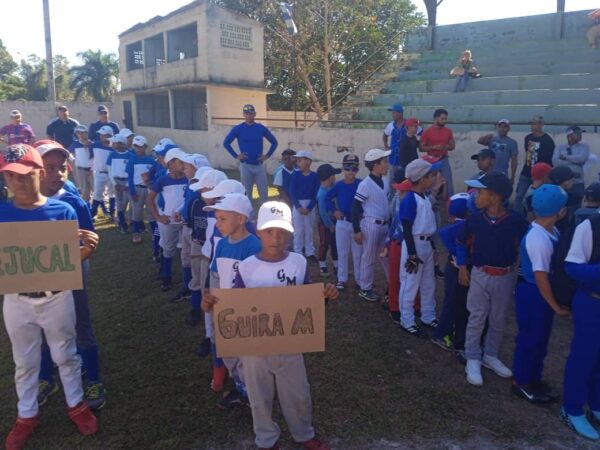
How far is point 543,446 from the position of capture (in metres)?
3.36

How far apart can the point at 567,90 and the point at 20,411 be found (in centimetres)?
1310

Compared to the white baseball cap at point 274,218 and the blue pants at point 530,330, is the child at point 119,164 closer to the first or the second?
the white baseball cap at point 274,218

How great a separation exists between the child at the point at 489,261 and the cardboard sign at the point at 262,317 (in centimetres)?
170

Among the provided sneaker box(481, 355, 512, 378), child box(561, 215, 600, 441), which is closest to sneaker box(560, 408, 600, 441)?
child box(561, 215, 600, 441)

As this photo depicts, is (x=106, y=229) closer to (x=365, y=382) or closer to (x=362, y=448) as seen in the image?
(x=365, y=382)

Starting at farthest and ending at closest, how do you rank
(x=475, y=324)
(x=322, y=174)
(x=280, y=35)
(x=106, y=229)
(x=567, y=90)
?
(x=280, y=35)
(x=567, y=90)
(x=106, y=229)
(x=322, y=174)
(x=475, y=324)

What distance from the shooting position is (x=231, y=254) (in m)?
3.50

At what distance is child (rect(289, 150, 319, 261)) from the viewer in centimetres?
702

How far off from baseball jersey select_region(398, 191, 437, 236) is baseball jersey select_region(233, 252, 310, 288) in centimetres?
193

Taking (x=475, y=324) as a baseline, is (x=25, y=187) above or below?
above

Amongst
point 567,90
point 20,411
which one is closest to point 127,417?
point 20,411

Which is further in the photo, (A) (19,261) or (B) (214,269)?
(B) (214,269)

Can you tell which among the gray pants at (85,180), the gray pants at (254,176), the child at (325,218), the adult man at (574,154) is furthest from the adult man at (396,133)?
the gray pants at (85,180)

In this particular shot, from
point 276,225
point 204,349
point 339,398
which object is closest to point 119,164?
point 204,349
